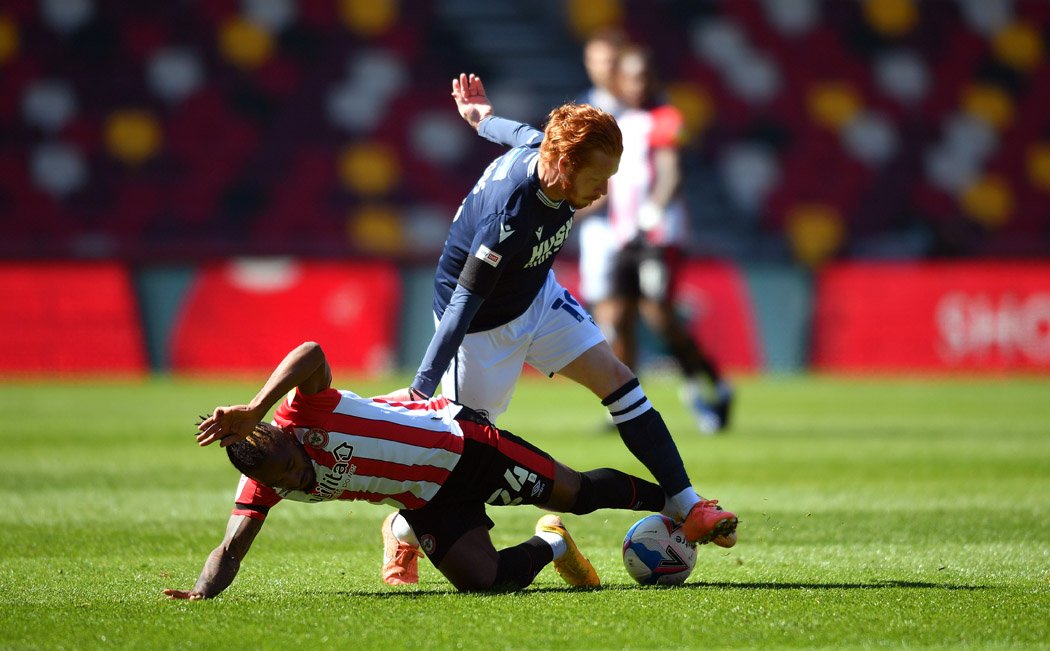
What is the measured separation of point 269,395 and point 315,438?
280mm

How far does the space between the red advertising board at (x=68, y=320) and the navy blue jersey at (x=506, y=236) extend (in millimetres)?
10191

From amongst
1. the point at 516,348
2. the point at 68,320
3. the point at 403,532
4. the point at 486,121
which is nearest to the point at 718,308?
the point at 68,320

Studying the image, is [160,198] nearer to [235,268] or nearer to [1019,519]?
[235,268]

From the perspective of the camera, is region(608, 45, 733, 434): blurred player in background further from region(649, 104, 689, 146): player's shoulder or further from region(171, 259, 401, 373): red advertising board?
region(171, 259, 401, 373): red advertising board

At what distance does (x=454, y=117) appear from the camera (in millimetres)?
21703

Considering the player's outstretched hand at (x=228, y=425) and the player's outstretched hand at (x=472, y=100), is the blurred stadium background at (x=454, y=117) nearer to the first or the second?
the player's outstretched hand at (x=472, y=100)

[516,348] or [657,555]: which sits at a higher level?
[516,348]

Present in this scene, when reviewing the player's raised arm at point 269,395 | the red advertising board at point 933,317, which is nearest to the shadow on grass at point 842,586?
the player's raised arm at point 269,395

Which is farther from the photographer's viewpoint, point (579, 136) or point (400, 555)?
point (400, 555)

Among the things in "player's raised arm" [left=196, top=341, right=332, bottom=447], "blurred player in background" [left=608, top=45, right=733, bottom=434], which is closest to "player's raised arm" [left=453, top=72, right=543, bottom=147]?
"player's raised arm" [left=196, top=341, right=332, bottom=447]

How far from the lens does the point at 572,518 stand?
6.95 metres

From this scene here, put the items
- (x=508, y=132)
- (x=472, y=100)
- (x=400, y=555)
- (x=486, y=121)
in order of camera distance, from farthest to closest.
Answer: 1. (x=472, y=100)
2. (x=486, y=121)
3. (x=508, y=132)
4. (x=400, y=555)

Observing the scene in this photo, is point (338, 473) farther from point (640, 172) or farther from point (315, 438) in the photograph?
point (640, 172)

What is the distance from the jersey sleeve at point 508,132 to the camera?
5.59 meters
